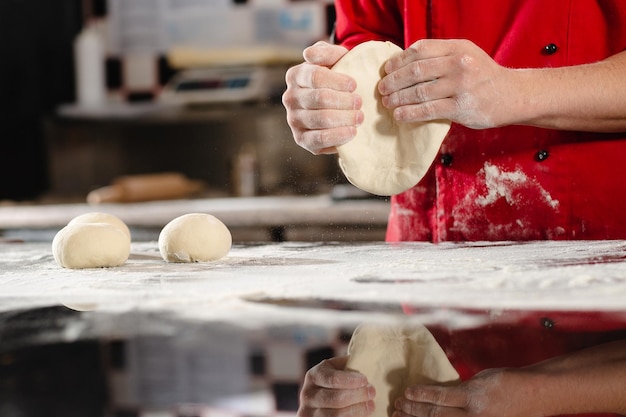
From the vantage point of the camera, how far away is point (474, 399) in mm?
494

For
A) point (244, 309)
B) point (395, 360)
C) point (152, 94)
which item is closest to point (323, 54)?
point (244, 309)

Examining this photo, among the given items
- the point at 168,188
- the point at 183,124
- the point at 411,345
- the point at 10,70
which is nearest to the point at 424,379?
the point at 411,345

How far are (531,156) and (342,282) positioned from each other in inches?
24.2

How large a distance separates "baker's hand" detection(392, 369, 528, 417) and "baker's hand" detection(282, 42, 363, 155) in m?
0.83

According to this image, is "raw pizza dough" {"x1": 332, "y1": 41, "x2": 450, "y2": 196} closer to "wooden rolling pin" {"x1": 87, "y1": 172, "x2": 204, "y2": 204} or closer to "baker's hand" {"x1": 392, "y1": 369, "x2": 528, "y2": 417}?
"baker's hand" {"x1": 392, "y1": 369, "x2": 528, "y2": 417}

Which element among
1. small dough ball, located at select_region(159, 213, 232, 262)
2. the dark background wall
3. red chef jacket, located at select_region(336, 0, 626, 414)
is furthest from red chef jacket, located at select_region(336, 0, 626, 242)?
the dark background wall

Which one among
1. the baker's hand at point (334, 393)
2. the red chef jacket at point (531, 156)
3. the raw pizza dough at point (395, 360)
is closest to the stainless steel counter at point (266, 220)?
the red chef jacket at point (531, 156)

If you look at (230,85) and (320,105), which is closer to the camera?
(320,105)

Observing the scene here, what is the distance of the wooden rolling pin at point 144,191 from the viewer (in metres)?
3.02

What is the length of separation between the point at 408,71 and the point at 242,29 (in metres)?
2.28

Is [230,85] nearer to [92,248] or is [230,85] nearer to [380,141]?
[380,141]

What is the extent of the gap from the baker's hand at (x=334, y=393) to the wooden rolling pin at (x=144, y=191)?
2.57 metres

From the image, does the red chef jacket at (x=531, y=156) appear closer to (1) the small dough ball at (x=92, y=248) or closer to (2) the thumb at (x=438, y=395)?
(1) the small dough ball at (x=92, y=248)

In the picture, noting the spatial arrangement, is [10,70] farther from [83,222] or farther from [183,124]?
[83,222]
